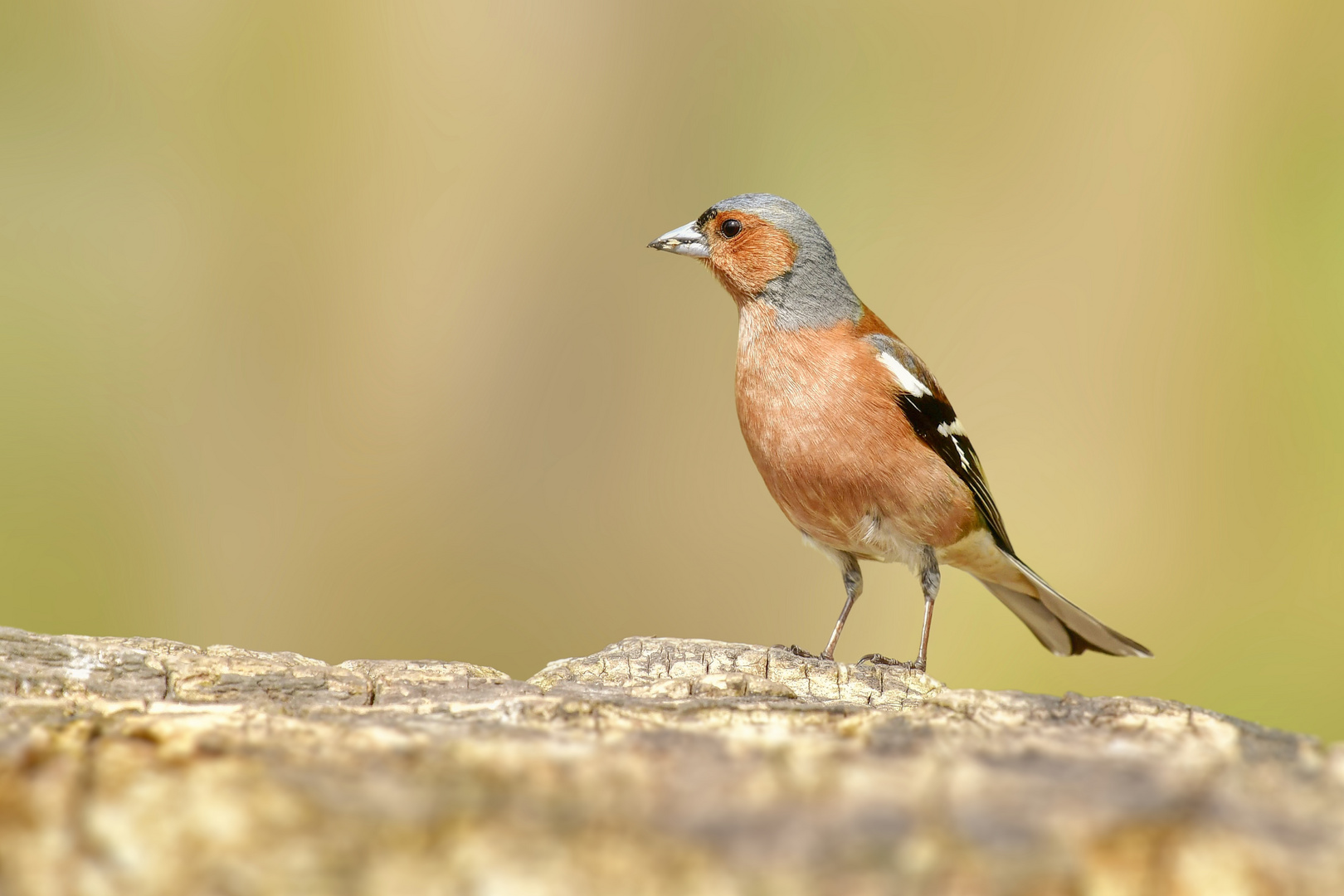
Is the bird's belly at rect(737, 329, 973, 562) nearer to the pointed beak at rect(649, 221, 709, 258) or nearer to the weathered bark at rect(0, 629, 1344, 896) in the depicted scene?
the pointed beak at rect(649, 221, 709, 258)

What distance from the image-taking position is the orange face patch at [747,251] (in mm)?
4781

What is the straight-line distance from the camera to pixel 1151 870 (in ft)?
5.27

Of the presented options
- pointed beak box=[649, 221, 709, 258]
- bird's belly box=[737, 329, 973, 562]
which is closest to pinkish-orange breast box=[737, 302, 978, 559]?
bird's belly box=[737, 329, 973, 562]

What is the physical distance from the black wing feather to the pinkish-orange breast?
9 cm

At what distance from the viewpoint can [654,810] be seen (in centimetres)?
176

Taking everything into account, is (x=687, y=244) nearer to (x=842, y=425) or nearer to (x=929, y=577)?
(x=842, y=425)

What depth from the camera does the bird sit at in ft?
14.2

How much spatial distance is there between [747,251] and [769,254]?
0.10 m

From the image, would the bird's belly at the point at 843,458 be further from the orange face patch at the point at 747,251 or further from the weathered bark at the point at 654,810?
the weathered bark at the point at 654,810

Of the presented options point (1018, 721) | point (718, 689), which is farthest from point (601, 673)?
point (1018, 721)

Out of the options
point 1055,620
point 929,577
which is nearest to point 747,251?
point 929,577

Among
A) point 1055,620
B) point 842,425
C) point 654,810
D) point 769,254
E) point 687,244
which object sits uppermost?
point 687,244

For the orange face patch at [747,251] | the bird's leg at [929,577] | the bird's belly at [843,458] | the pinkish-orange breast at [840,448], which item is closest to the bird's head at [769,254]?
the orange face patch at [747,251]

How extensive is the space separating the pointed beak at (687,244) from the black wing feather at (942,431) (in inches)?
33.2
